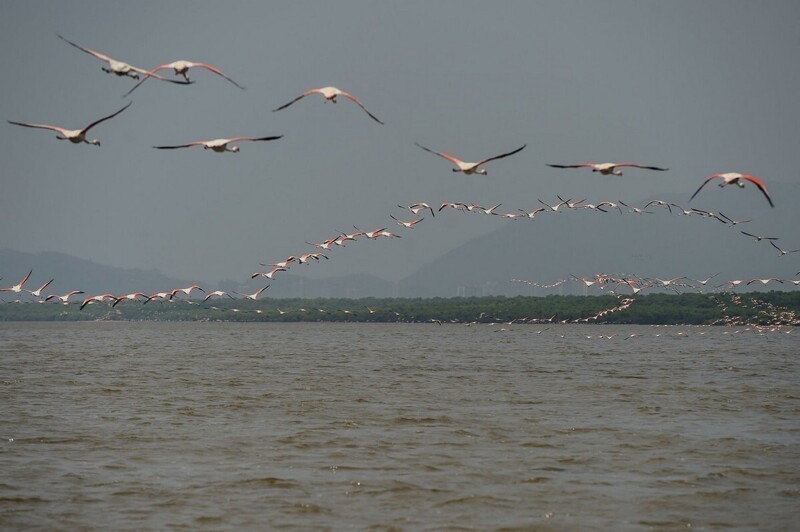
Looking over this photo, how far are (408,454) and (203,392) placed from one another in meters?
18.0

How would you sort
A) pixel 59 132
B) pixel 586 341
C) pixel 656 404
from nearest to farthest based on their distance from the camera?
pixel 59 132
pixel 656 404
pixel 586 341

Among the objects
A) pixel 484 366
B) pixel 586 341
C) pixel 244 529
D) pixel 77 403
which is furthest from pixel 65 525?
pixel 586 341

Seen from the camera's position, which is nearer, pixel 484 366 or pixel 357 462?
pixel 357 462

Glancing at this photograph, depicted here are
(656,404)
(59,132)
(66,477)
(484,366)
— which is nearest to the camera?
(66,477)

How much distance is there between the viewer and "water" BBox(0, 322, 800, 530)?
65.3 feet

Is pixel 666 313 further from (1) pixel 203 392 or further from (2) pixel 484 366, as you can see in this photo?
(1) pixel 203 392

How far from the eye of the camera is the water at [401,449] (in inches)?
784

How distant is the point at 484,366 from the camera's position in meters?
57.2

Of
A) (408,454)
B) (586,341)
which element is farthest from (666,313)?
(408,454)

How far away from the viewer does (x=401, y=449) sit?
2666 centimetres

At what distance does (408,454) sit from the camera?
84.9ft

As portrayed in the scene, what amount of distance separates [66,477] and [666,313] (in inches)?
4622

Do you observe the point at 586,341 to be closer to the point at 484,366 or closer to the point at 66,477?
the point at 484,366

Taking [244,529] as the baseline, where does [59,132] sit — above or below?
above
